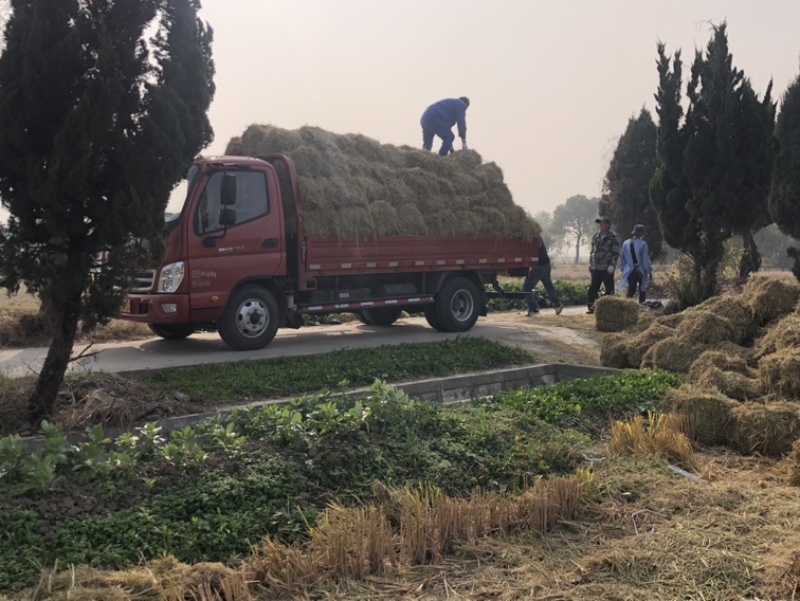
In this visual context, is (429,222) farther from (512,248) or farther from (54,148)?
(54,148)

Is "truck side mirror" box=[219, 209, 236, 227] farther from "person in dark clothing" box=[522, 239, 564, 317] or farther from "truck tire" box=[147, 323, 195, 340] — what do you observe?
"person in dark clothing" box=[522, 239, 564, 317]

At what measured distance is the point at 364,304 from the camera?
13016 millimetres

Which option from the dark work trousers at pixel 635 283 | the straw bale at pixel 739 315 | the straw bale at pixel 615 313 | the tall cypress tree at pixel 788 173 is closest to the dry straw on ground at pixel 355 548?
the straw bale at pixel 739 315

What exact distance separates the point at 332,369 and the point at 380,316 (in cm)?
604

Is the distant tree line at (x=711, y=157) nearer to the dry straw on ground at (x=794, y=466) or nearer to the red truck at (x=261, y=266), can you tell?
the red truck at (x=261, y=266)

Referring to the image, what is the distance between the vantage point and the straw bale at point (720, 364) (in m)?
8.64

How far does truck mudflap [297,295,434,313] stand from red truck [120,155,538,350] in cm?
2

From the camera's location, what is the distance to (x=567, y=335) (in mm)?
13781

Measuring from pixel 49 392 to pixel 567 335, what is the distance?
913 centimetres

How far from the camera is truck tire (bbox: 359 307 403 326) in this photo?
15.2 m

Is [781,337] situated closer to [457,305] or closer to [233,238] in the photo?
[457,305]

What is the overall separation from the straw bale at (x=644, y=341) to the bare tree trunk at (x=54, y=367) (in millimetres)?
7146

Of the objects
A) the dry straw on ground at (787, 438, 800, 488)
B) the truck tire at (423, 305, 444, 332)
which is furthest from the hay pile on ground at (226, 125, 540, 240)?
the dry straw on ground at (787, 438, 800, 488)

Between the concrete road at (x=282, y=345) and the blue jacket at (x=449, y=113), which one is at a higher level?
the blue jacket at (x=449, y=113)
